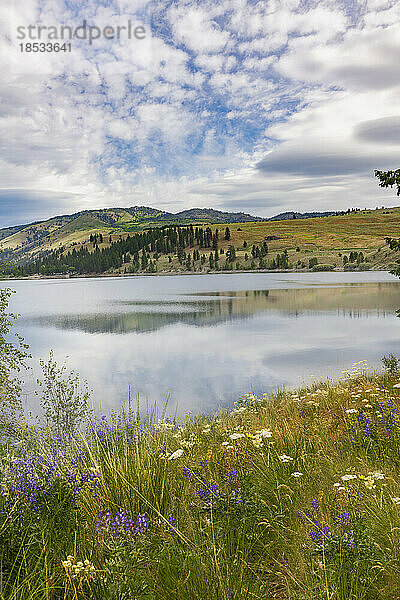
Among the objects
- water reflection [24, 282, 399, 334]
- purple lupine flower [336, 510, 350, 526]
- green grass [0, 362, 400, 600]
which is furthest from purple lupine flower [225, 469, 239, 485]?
water reflection [24, 282, 399, 334]

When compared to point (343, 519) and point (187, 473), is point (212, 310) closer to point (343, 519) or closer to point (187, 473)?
point (187, 473)

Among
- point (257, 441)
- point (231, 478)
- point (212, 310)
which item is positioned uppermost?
point (257, 441)

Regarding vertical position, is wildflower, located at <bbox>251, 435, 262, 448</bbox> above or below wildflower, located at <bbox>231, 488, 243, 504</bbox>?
above

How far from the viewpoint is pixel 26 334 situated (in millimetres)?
31750

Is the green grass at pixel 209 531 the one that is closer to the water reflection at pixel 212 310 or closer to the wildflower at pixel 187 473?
the wildflower at pixel 187 473

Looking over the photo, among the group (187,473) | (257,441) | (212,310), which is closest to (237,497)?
(257,441)

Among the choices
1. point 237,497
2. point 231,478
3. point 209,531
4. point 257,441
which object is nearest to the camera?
point 209,531

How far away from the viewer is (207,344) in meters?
26.5

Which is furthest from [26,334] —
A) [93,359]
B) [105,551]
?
[105,551]

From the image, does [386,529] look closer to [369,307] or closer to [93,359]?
[93,359]

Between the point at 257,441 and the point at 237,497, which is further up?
the point at 257,441

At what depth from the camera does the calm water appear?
17834mm

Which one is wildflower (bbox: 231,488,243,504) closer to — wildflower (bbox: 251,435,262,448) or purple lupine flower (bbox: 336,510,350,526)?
wildflower (bbox: 251,435,262,448)

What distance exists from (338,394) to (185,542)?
27.3 ft
